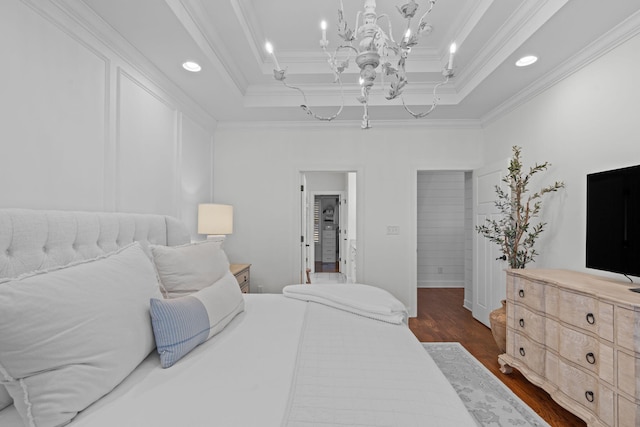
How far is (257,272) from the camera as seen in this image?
3.90m

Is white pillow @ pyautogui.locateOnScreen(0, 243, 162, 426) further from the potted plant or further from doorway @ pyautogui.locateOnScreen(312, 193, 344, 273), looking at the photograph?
doorway @ pyautogui.locateOnScreen(312, 193, 344, 273)

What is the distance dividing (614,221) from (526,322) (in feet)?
2.95

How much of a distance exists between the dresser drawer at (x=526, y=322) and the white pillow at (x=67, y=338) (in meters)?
2.43

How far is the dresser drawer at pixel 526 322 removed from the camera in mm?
2104

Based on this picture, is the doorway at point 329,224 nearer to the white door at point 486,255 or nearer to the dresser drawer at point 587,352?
the white door at point 486,255

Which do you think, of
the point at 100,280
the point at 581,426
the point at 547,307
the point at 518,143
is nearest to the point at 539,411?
the point at 581,426

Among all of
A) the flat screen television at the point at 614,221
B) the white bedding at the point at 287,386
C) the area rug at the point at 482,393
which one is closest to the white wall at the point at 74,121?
the white bedding at the point at 287,386

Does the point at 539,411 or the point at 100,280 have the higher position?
the point at 100,280

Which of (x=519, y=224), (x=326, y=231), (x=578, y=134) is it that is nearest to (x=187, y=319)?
(x=519, y=224)

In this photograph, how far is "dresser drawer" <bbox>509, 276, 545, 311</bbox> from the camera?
2117 mm

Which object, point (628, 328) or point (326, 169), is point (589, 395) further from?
point (326, 169)

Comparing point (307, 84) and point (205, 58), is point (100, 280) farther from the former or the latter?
point (307, 84)

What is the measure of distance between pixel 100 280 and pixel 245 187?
2.95 meters

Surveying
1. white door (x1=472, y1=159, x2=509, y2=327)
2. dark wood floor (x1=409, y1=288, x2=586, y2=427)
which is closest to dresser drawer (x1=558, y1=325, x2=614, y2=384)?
dark wood floor (x1=409, y1=288, x2=586, y2=427)
